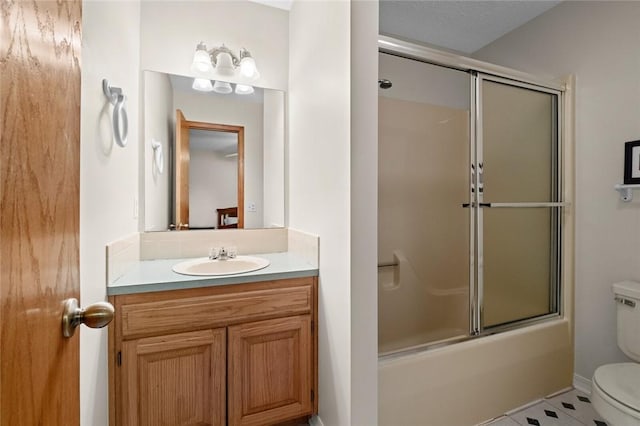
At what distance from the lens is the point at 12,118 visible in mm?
400

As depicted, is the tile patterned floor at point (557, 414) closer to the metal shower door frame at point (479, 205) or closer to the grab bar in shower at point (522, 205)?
the metal shower door frame at point (479, 205)

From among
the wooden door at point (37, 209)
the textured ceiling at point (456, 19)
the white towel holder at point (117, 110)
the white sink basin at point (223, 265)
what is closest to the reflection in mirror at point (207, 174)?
the white sink basin at point (223, 265)

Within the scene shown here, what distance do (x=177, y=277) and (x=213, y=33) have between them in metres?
1.56

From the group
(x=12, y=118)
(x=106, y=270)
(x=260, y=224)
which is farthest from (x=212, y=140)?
(x=12, y=118)

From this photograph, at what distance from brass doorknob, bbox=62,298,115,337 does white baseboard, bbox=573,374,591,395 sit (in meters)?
2.64

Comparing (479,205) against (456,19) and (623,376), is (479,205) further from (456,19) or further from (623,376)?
(456,19)

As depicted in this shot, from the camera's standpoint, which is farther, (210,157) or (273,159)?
(273,159)

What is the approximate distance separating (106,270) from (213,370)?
64 centimetres

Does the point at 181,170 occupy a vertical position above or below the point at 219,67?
below

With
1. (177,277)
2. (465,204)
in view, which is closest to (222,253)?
(177,277)

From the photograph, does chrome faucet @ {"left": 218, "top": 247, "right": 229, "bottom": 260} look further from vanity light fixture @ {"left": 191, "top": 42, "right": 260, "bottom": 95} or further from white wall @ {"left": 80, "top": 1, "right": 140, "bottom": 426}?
vanity light fixture @ {"left": 191, "top": 42, "right": 260, "bottom": 95}

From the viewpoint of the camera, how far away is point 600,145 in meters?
1.88

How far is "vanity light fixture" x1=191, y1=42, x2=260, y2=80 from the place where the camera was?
1.84m

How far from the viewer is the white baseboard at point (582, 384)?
1.90 m
